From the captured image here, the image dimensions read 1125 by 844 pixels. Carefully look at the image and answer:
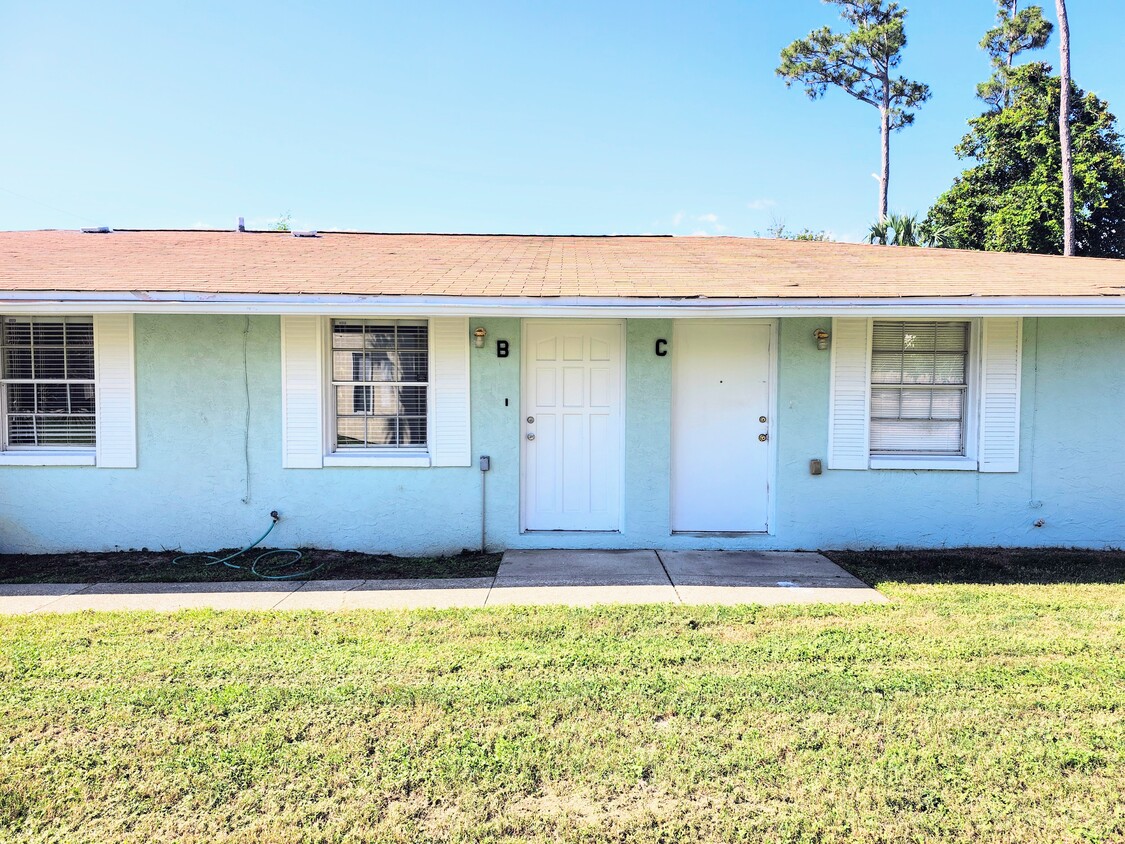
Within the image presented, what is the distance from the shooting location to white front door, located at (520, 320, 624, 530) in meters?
6.88

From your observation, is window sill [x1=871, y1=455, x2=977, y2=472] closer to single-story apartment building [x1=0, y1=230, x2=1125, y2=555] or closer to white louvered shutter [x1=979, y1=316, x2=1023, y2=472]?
single-story apartment building [x1=0, y1=230, x2=1125, y2=555]

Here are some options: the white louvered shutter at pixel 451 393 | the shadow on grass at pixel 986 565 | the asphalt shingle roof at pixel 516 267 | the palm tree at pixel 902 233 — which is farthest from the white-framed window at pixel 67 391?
the palm tree at pixel 902 233

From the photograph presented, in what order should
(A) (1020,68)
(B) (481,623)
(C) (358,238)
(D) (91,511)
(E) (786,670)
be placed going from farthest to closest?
(A) (1020,68), (C) (358,238), (D) (91,511), (B) (481,623), (E) (786,670)

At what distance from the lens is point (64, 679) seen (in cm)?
380

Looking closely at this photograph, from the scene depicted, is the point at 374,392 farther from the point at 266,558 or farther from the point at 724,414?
the point at 724,414

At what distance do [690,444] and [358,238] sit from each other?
6191 millimetres

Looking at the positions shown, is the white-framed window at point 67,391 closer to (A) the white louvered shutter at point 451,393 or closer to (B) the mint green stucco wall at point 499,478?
(B) the mint green stucco wall at point 499,478

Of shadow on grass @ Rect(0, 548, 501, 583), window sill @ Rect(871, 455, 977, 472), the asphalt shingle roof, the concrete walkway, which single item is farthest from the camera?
window sill @ Rect(871, 455, 977, 472)

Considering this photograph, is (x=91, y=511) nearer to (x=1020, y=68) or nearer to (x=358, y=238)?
(x=358, y=238)

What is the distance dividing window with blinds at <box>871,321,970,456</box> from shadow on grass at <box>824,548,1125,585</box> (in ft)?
3.47

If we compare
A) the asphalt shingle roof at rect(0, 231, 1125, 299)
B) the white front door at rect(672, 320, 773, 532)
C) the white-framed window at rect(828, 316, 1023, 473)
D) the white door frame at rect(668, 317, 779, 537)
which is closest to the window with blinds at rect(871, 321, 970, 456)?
the white-framed window at rect(828, 316, 1023, 473)

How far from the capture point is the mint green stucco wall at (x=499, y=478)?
21.7 feet

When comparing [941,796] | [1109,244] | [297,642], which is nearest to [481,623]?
[297,642]

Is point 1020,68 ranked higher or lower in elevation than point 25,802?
higher
